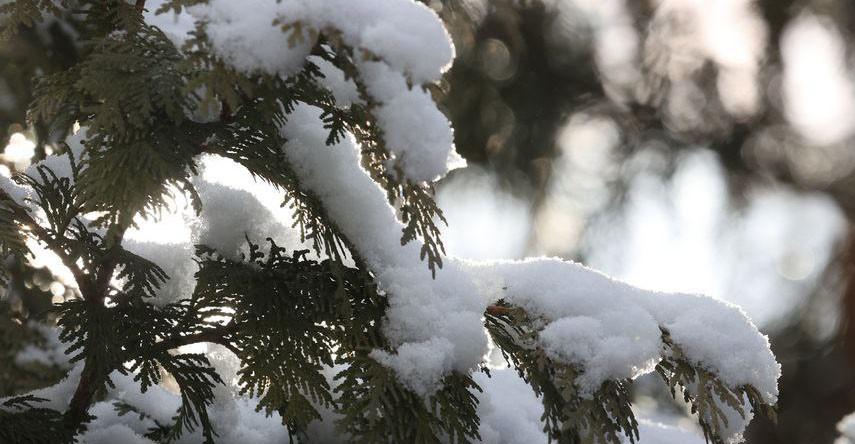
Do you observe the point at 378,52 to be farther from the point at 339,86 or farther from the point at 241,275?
the point at 241,275

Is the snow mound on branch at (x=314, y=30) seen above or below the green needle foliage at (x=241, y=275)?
above

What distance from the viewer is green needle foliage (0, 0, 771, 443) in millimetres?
1096

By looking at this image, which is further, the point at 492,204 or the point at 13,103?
the point at 492,204

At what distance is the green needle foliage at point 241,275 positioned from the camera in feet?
3.59

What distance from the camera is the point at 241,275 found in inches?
49.9

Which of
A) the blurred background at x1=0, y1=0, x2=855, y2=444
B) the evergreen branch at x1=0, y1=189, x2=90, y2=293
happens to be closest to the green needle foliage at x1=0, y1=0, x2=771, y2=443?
the evergreen branch at x1=0, y1=189, x2=90, y2=293

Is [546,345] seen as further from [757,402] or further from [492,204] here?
[492,204]

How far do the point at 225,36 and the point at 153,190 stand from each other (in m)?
0.23

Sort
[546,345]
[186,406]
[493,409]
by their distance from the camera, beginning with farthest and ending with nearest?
[493,409], [186,406], [546,345]

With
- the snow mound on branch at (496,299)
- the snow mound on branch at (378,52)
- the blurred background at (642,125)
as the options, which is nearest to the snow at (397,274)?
the snow mound on branch at (496,299)

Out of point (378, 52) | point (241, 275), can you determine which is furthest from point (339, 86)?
point (241, 275)

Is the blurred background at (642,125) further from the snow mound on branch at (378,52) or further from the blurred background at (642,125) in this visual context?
the snow mound on branch at (378,52)

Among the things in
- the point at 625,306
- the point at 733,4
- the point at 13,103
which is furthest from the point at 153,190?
the point at 733,4

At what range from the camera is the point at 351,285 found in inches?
50.9
